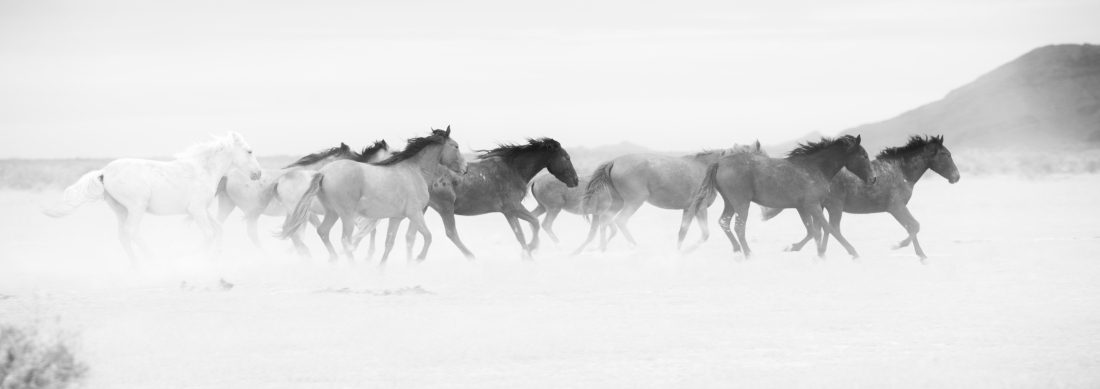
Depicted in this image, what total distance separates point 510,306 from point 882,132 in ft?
434

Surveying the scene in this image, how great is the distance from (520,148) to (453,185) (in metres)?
0.99

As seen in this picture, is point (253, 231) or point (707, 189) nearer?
point (707, 189)

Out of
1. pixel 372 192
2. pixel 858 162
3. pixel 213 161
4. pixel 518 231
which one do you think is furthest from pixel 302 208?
pixel 858 162

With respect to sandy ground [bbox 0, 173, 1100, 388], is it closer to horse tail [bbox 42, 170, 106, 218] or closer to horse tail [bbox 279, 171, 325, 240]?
horse tail [bbox 279, 171, 325, 240]

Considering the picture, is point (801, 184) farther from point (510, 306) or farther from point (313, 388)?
point (313, 388)

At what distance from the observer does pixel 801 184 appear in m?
13.1

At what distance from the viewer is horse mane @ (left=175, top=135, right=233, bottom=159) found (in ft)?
46.6

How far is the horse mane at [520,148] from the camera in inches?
545

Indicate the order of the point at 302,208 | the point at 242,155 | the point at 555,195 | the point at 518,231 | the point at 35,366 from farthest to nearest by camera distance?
the point at 555,195 → the point at 242,155 → the point at 518,231 → the point at 302,208 → the point at 35,366

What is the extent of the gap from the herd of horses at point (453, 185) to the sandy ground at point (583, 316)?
1.72 ft

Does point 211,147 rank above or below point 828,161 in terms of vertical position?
above

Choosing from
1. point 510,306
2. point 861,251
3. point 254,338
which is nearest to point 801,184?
point 861,251

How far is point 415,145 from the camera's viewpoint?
1293 centimetres

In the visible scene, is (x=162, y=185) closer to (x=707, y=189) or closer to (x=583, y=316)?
(x=707, y=189)
